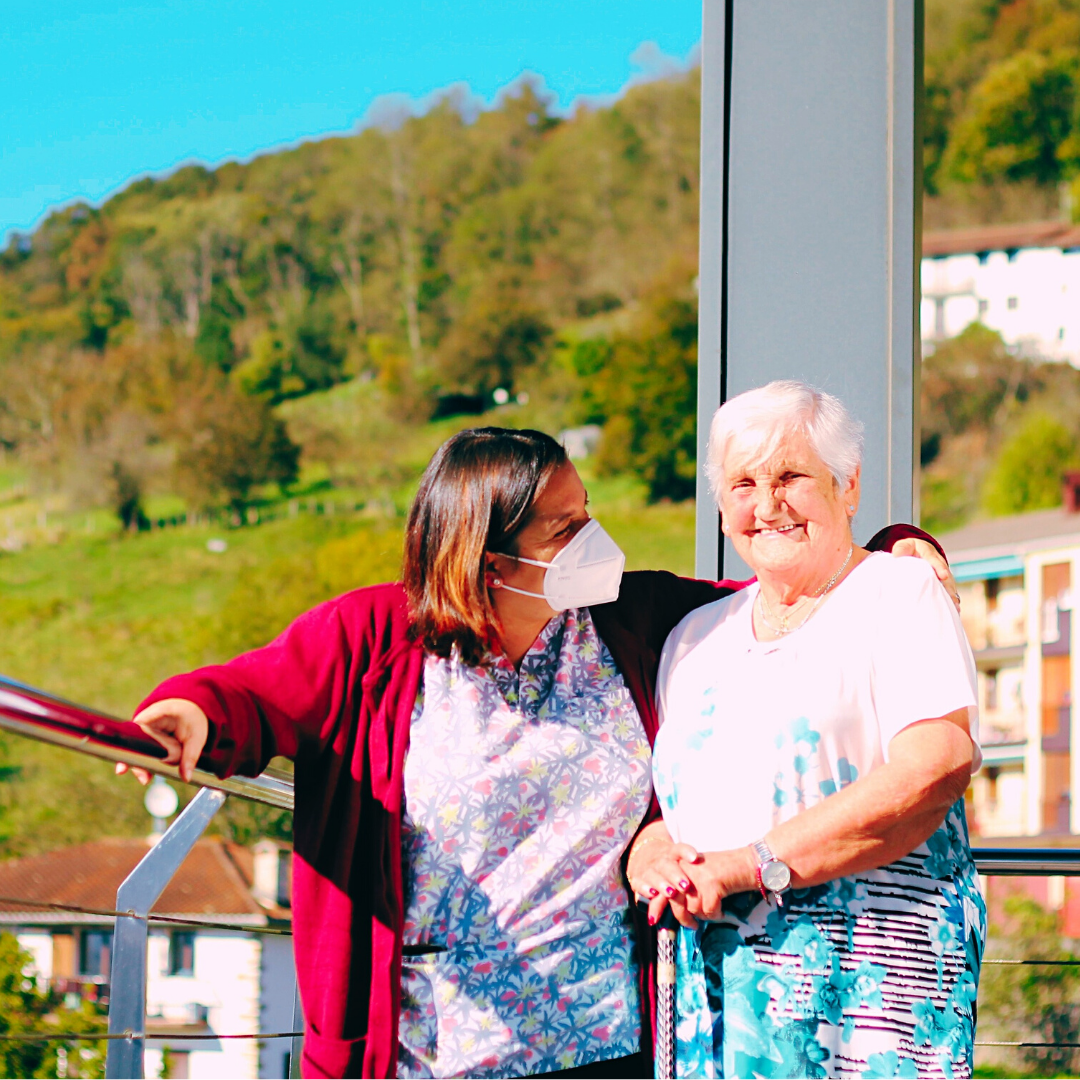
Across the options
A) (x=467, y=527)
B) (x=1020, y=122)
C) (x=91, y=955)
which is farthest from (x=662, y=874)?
(x=91, y=955)

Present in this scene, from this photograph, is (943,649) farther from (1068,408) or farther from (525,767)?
(1068,408)

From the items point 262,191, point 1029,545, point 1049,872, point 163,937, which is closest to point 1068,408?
point 1029,545

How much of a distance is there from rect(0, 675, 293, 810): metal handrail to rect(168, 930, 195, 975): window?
38.1m

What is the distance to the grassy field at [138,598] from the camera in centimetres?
3547

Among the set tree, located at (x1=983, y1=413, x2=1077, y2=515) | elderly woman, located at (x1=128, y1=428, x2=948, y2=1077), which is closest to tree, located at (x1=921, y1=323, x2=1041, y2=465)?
tree, located at (x1=983, y1=413, x2=1077, y2=515)

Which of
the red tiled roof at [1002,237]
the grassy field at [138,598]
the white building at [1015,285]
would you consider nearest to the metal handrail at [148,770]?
the grassy field at [138,598]

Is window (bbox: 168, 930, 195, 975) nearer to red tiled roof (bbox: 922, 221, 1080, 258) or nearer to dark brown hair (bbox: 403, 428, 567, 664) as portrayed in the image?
red tiled roof (bbox: 922, 221, 1080, 258)

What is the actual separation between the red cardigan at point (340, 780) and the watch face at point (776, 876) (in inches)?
8.5

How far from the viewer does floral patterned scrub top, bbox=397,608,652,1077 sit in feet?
5.53

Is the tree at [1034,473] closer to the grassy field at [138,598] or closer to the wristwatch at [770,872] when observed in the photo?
the grassy field at [138,598]

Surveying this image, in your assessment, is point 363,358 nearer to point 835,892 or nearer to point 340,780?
point 340,780

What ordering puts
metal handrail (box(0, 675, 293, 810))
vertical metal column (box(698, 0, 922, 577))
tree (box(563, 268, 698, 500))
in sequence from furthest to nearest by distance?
tree (box(563, 268, 698, 500))
vertical metal column (box(698, 0, 922, 577))
metal handrail (box(0, 675, 293, 810))

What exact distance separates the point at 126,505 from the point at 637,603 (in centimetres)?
3923

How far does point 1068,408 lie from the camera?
36438 millimetres
